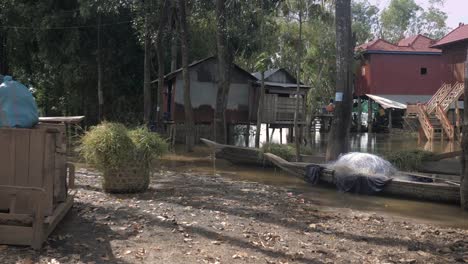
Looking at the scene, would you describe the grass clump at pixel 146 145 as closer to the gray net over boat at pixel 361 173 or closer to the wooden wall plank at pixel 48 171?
the wooden wall plank at pixel 48 171

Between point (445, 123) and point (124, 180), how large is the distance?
2744 cm

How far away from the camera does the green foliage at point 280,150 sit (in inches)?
663

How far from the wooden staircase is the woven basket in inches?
1054

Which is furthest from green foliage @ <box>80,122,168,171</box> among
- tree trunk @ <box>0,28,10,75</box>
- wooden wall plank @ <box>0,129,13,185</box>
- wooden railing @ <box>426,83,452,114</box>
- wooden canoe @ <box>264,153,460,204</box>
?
tree trunk @ <box>0,28,10,75</box>

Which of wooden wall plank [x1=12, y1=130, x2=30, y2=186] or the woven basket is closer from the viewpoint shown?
wooden wall plank [x1=12, y1=130, x2=30, y2=186]

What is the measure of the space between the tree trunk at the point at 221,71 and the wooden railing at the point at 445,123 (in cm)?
1605

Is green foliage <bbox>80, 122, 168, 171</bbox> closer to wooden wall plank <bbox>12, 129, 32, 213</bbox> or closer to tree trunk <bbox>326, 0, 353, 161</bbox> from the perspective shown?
wooden wall plank <bbox>12, 129, 32, 213</bbox>

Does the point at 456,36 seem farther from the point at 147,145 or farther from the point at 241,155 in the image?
the point at 147,145

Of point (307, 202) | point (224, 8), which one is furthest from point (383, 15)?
point (307, 202)

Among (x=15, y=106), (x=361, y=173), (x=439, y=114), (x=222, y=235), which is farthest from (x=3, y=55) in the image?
(x=222, y=235)

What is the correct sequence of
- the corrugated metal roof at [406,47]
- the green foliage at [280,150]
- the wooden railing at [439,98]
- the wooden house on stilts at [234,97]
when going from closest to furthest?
the green foliage at [280,150], the wooden house on stilts at [234,97], the wooden railing at [439,98], the corrugated metal roof at [406,47]

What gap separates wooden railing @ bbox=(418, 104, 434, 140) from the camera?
3212cm

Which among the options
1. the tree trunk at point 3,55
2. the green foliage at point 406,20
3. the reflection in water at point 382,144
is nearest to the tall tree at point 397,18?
the green foliage at point 406,20

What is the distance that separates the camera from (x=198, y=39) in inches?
1330
